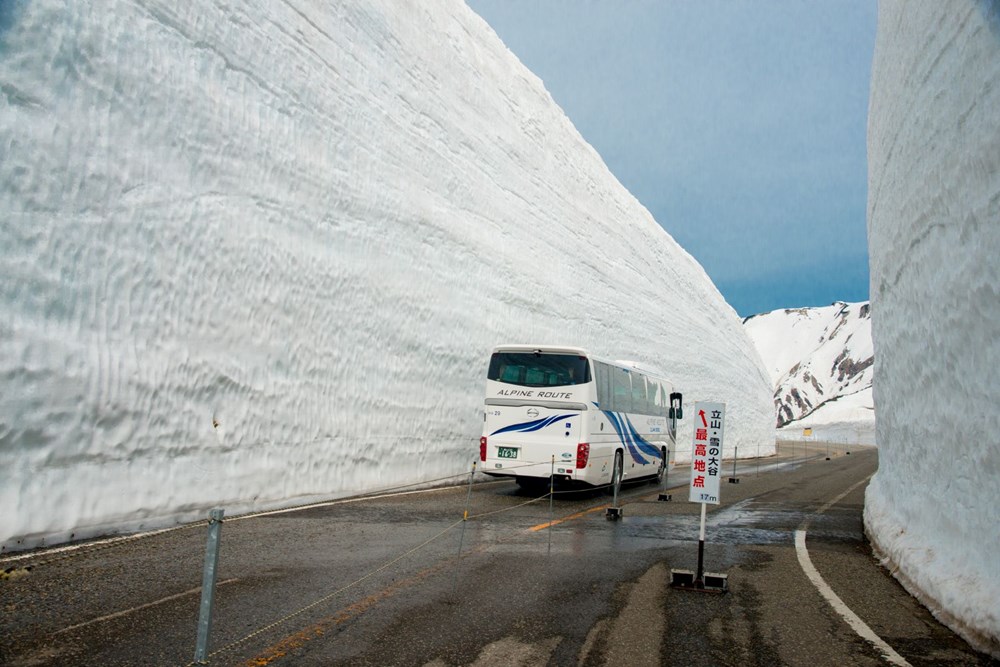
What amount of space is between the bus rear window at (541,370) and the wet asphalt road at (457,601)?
14.5 ft

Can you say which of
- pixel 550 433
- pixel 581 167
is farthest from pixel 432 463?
pixel 581 167

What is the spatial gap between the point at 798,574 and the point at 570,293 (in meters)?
21.0

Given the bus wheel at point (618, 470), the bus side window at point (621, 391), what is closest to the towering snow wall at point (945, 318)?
the bus wheel at point (618, 470)

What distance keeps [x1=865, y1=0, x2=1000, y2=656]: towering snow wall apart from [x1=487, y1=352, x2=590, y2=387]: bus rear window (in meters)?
A: 5.70

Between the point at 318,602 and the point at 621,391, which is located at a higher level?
the point at 621,391

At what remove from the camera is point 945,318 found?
7246 millimetres

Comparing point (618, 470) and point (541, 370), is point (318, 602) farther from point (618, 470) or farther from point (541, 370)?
point (618, 470)

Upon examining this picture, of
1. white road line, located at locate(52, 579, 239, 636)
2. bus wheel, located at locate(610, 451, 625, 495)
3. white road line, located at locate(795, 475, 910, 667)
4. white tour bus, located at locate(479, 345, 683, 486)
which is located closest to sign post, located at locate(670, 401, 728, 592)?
white road line, located at locate(795, 475, 910, 667)

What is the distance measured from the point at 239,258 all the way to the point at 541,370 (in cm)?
616

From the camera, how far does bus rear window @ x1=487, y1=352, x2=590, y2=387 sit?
14969 millimetres

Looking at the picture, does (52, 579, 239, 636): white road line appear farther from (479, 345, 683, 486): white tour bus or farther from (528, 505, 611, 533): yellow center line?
(479, 345, 683, 486): white tour bus

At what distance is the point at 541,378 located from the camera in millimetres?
15086

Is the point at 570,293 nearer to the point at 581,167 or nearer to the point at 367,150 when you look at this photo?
the point at 581,167

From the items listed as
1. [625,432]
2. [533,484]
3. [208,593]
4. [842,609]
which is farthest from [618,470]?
[208,593]
